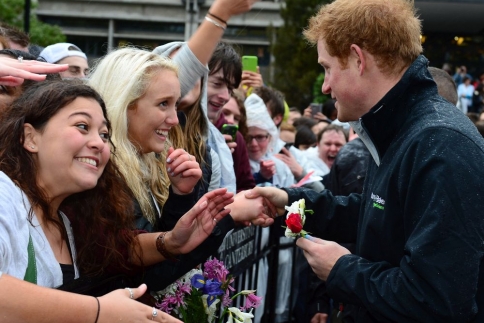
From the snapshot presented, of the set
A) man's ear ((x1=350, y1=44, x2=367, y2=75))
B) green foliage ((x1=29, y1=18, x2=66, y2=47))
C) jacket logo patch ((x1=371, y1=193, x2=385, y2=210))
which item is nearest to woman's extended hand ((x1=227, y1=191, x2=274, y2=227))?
jacket logo patch ((x1=371, y1=193, x2=385, y2=210))

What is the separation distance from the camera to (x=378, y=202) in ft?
9.79

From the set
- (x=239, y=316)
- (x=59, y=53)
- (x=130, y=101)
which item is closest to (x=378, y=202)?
(x=239, y=316)

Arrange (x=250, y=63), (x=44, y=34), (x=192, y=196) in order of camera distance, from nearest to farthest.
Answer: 1. (x=192, y=196)
2. (x=250, y=63)
3. (x=44, y=34)

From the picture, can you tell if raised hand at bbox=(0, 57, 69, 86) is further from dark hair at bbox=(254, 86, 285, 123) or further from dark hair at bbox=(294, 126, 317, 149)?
dark hair at bbox=(294, 126, 317, 149)

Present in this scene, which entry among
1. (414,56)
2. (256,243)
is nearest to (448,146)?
(414,56)

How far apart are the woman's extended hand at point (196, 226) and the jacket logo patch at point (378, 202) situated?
64 centimetres

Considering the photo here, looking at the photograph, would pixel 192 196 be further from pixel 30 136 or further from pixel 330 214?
pixel 30 136

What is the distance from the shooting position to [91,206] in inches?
123

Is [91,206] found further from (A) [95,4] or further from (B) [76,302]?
(A) [95,4]

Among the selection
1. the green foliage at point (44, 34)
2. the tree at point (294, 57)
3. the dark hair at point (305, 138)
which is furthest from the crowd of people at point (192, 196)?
the green foliage at point (44, 34)

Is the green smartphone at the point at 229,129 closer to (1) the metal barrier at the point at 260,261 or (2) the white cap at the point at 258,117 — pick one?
(1) the metal barrier at the point at 260,261

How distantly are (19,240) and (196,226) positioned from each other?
102 centimetres

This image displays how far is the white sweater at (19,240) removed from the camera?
2.40 m

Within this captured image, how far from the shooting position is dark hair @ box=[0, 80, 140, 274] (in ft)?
9.13
